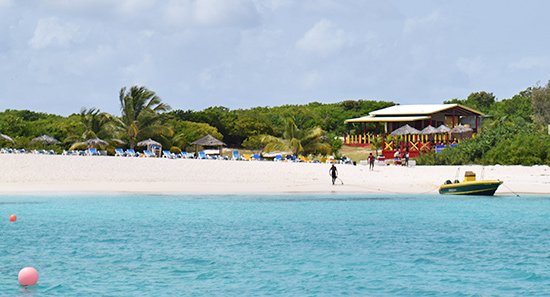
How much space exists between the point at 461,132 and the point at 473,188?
2334 centimetres

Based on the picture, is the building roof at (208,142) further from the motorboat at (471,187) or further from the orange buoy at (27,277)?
the orange buoy at (27,277)

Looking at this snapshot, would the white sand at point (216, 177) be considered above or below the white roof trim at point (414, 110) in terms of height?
below

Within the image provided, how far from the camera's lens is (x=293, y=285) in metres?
17.2

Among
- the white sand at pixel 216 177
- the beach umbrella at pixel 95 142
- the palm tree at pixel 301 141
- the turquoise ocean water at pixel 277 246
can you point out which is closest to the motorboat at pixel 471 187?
the turquoise ocean water at pixel 277 246

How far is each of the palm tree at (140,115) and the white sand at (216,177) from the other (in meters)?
12.7

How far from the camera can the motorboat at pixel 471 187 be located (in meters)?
36.2

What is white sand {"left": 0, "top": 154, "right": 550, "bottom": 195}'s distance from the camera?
1544 inches

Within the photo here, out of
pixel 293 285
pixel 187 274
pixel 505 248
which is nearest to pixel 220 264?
pixel 187 274

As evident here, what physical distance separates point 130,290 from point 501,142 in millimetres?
36460

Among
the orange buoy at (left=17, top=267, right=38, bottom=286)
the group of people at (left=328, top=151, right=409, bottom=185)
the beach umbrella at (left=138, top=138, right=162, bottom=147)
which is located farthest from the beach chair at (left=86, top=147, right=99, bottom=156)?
the orange buoy at (left=17, top=267, right=38, bottom=286)

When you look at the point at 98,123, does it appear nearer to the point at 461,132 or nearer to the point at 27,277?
the point at 461,132

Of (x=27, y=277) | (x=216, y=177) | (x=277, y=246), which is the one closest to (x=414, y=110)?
(x=216, y=177)

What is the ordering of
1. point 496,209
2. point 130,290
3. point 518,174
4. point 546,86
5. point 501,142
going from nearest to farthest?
point 130,290, point 496,209, point 518,174, point 501,142, point 546,86

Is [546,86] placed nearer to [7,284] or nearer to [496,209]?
[496,209]
